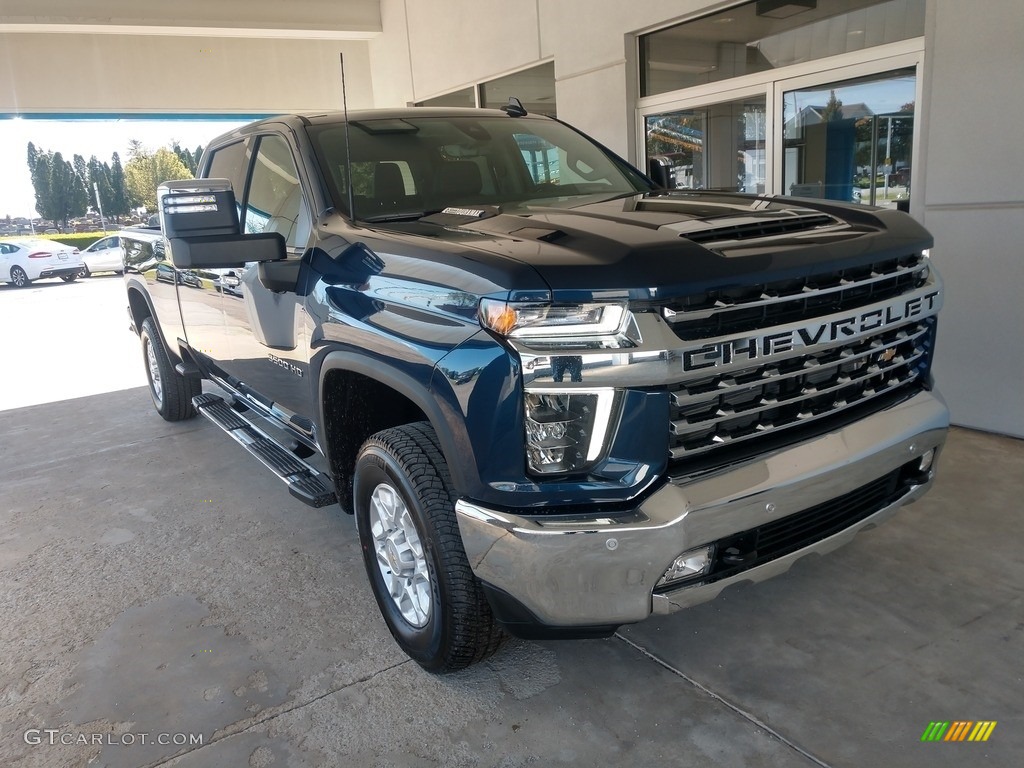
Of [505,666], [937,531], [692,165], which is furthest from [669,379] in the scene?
[692,165]

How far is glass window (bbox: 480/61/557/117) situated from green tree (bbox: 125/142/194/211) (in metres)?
10.9

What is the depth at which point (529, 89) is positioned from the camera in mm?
8977

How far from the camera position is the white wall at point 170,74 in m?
13.5

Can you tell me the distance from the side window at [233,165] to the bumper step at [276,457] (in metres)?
1.16

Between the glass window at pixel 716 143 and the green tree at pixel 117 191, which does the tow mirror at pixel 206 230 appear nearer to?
the glass window at pixel 716 143

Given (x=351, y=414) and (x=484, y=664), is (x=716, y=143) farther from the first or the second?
(x=484, y=664)

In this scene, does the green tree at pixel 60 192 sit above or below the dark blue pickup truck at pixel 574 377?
above

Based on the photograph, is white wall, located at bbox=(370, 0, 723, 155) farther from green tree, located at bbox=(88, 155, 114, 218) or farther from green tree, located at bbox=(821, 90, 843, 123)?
green tree, located at bbox=(88, 155, 114, 218)

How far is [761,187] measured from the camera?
630 cm

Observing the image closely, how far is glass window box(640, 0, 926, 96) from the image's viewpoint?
5.04m

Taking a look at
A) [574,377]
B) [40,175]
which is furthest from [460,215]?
[40,175]

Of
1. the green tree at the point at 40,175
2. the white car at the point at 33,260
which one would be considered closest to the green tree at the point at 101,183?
the green tree at the point at 40,175

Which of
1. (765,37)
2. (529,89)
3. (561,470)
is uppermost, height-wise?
(529,89)

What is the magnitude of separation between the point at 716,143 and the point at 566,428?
5271mm
